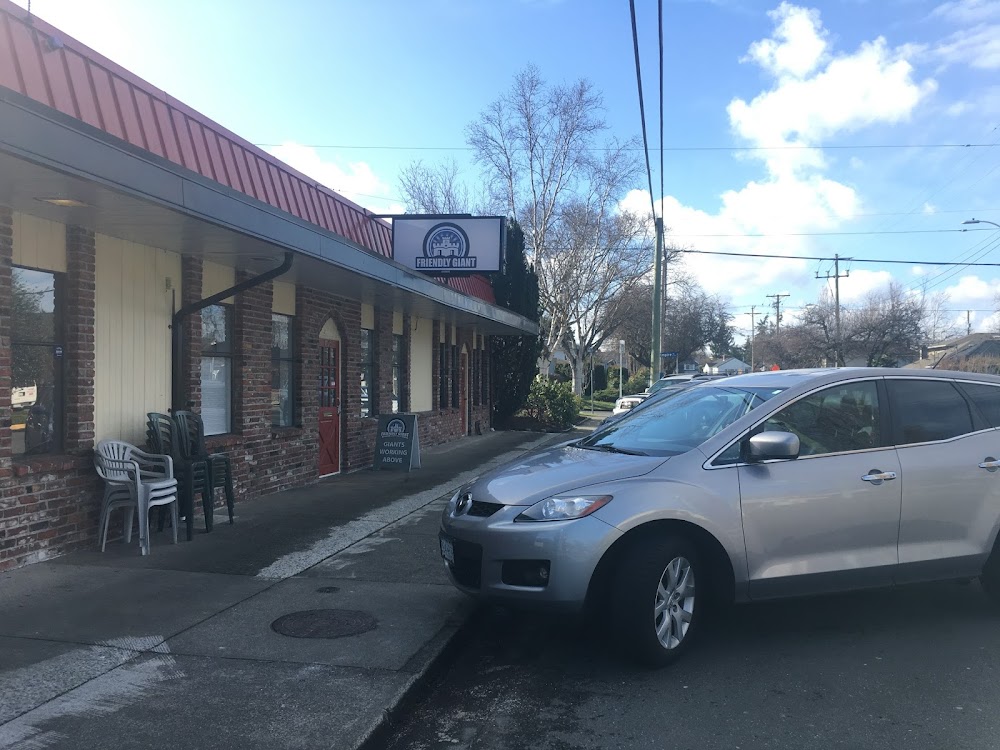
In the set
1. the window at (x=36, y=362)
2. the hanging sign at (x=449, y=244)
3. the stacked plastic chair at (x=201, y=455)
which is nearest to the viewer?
the window at (x=36, y=362)

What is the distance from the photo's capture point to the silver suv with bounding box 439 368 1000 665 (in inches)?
182

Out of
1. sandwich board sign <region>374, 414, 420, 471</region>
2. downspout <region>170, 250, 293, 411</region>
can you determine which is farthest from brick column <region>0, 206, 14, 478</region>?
sandwich board sign <region>374, 414, 420, 471</region>

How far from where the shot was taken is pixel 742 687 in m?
4.51

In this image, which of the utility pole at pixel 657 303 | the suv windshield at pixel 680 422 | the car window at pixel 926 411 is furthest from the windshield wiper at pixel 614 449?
the utility pole at pixel 657 303

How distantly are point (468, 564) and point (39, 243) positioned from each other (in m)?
4.75

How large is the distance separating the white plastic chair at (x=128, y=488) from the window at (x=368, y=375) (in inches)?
260

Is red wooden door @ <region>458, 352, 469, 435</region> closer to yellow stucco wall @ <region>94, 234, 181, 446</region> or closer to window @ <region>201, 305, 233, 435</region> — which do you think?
window @ <region>201, 305, 233, 435</region>

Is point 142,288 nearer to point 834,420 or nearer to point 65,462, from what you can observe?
point 65,462

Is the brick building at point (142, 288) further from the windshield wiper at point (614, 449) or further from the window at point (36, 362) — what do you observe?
the windshield wiper at point (614, 449)

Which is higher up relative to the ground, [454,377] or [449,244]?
[449,244]

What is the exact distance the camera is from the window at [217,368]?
9500 mm

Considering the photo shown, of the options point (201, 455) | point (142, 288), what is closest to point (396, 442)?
point (201, 455)

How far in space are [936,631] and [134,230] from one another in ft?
23.5

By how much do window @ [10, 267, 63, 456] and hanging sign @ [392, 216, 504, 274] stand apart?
7792 mm
